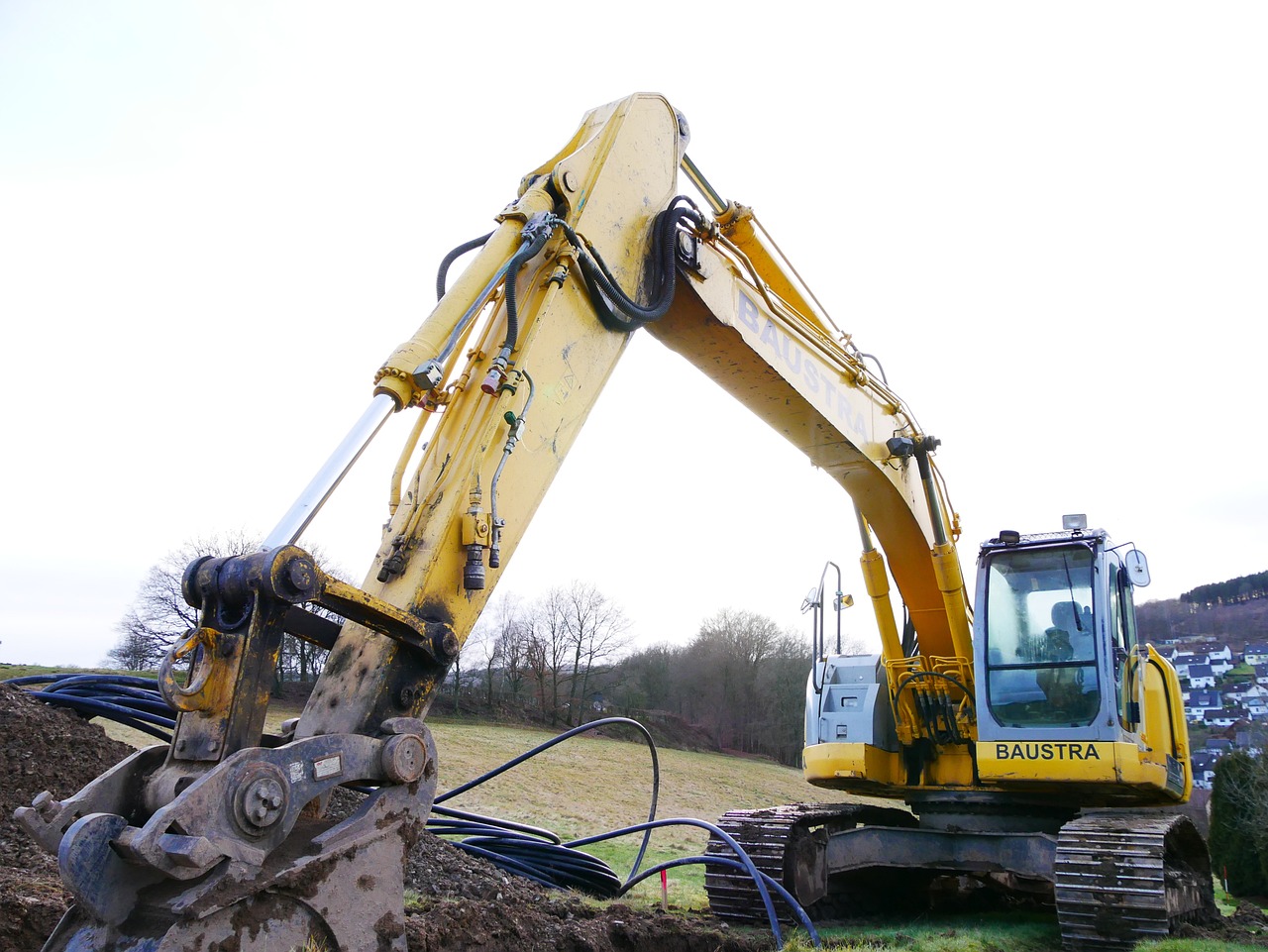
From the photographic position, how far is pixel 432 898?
4805 mm

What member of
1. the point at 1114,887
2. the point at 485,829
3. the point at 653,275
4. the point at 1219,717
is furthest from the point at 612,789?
the point at 1219,717

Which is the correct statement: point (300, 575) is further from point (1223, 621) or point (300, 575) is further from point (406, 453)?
point (1223, 621)

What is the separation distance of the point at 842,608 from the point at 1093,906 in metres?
2.54

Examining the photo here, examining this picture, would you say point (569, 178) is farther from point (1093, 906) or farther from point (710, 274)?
point (1093, 906)

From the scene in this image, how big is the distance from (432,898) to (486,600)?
2.08 meters

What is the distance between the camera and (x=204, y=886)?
94.8 inches

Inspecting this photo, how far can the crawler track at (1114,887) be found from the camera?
525cm

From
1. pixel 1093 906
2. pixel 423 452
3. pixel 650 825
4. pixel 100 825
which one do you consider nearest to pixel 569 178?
pixel 423 452

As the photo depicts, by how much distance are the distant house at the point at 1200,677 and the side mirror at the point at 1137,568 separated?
105 metres

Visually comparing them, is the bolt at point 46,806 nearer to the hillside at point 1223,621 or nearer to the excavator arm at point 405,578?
the excavator arm at point 405,578

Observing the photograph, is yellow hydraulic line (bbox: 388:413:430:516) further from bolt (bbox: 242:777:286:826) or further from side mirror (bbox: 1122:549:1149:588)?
side mirror (bbox: 1122:549:1149:588)

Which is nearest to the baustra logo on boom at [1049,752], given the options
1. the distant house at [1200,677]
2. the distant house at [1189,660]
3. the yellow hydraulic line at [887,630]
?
the yellow hydraulic line at [887,630]

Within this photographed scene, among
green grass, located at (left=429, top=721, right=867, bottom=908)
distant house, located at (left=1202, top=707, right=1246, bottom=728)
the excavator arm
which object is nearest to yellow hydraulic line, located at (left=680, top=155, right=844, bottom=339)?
the excavator arm

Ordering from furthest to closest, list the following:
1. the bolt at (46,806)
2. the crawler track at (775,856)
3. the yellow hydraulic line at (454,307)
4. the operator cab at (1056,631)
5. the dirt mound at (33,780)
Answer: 1. the crawler track at (775,856)
2. the operator cab at (1056,631)
3. the dirt mound at (33,780)
4. the yellow hydraulic line at (454,307)
5. the bolt at (46,806)
